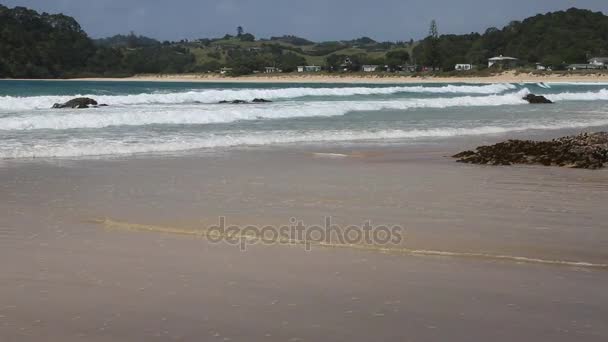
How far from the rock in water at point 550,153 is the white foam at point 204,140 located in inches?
176

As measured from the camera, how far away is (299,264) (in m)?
5.58

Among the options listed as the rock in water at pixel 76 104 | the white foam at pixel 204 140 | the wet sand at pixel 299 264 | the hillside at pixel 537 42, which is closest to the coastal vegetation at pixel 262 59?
the hillside at pixel 537 42

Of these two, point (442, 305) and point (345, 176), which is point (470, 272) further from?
point (345, 176)

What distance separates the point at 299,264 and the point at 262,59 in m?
134

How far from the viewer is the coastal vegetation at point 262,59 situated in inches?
4341

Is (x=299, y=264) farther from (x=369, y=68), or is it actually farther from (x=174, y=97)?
(x=369, y=68)

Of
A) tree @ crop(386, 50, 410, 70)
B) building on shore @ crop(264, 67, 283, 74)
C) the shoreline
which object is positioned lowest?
the shoreline

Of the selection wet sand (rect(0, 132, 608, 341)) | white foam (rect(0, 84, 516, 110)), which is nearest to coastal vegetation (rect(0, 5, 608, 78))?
white foam (rect(0, 84, 516, 110))

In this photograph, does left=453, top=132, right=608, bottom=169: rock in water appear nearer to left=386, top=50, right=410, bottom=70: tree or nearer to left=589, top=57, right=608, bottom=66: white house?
left=589, top=57, right=608, bottom=66: white house

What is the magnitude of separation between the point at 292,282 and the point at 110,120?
620 inches

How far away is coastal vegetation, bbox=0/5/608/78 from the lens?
110 meters

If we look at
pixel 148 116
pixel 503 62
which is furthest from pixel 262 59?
pixel 148 116

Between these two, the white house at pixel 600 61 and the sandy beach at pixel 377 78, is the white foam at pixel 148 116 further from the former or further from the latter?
the white house at pixel 600 61

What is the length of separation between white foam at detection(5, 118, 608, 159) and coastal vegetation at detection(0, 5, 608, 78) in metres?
92.7
